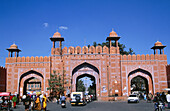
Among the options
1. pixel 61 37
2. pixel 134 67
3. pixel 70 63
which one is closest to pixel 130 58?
pixel 134 67

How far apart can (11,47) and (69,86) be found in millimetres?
10027

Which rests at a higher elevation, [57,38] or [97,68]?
[57,38]

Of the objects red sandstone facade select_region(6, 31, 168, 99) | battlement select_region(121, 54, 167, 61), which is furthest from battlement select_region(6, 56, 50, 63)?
battlement select_region(121, 54, 167, 61)

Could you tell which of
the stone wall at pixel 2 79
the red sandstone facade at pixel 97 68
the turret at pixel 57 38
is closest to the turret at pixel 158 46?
the red sandstone facade at pixel 97 68

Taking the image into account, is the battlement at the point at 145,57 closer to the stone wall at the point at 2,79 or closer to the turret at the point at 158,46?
the turret at the point at 158,46

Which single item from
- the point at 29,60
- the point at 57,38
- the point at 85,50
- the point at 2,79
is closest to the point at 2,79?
the point at 2,79

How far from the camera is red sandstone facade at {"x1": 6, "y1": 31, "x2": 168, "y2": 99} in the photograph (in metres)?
26.4

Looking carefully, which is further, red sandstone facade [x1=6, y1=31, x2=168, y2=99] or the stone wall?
red sandstone facade [x1=6, y1=31, x2=168, y2=99]

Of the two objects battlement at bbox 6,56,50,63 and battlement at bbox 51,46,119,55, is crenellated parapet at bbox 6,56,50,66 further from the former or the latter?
battlement at bbox 51,46,119,55

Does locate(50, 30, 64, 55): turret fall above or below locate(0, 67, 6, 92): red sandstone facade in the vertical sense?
above

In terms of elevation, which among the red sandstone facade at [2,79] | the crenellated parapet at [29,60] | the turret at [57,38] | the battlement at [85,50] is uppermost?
the turret at [57,38]

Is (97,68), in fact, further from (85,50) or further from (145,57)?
(145,57)

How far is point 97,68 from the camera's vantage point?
26656 mm

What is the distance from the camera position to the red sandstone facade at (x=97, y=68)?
26.4 meters
